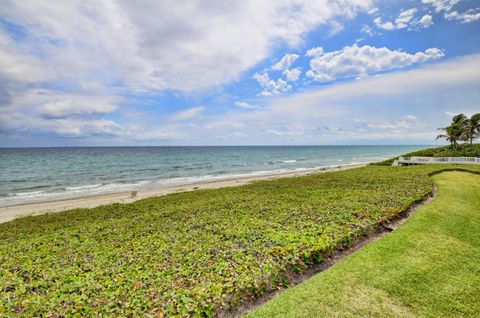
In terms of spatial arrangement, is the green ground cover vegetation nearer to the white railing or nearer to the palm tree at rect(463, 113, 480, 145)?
the white railing

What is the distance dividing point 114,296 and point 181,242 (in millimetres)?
2920

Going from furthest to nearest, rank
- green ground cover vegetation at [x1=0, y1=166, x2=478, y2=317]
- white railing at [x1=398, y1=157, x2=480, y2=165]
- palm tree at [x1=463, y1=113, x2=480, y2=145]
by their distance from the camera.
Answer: palm tree at [x1=463, y1=113, x2=480, y2=145] → white railing at [x1=398, y1=157, x2=480, y2=165] → green ground cover vegetation at [x1=0, y1=166, x2=478, y2=317]

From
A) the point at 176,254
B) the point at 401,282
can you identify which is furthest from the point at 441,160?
the point at 176,254

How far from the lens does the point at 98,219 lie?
1295 centimetres

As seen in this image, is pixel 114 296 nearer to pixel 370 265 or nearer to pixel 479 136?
pixel 370 265

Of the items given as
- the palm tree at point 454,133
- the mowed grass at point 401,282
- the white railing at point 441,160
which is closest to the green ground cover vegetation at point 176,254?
the mowed grass at point 401,282

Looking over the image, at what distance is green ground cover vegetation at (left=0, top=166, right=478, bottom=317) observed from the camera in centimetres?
505

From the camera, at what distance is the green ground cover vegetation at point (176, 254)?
16.6ft

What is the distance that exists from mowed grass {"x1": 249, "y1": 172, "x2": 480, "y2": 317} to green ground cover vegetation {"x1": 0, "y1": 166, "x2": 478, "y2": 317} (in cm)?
73

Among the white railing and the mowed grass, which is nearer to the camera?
the mowed grass

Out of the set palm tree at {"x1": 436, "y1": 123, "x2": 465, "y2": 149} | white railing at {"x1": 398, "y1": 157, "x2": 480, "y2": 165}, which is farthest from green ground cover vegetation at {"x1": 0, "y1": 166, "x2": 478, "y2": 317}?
palm tree at {"x1": 436, "y1": 123, "x2": 465, "y2": 149}

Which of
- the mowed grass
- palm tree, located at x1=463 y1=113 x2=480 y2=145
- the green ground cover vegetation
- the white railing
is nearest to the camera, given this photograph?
the mowed grass

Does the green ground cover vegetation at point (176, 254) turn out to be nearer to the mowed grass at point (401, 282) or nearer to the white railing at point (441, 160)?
the mowed grass at point (401, 282)

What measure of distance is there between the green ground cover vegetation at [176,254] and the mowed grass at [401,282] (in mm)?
732
